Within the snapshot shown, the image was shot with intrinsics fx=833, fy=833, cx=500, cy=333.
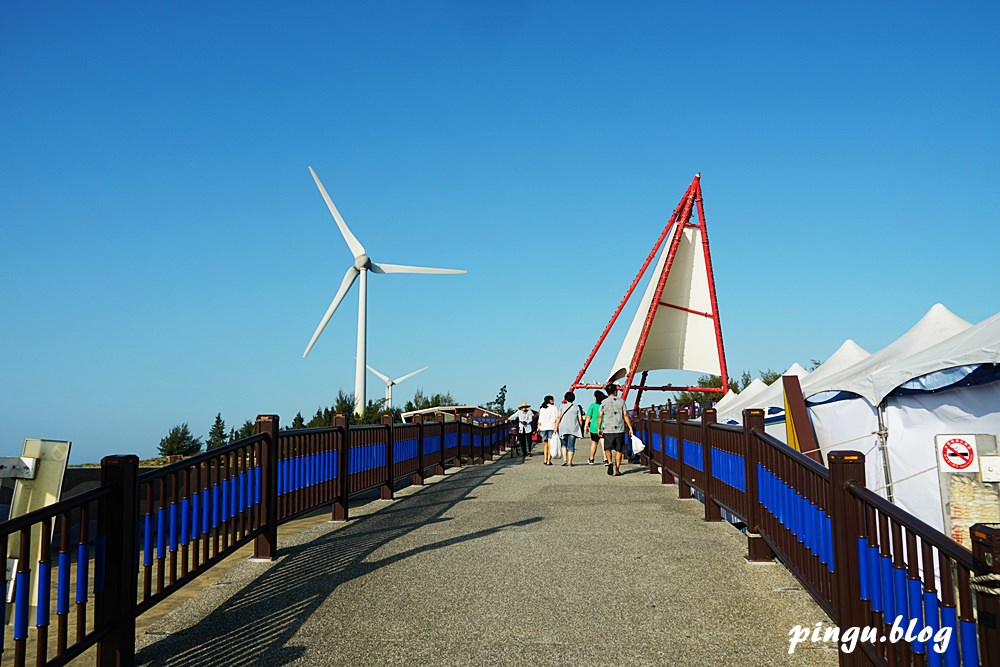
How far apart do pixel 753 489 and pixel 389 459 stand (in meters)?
6.29

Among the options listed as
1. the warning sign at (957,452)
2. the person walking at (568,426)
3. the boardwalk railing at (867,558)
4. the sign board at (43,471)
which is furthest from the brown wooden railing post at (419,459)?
the sign board at (43,471)

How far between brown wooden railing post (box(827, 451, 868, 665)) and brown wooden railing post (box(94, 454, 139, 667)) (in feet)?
11.8

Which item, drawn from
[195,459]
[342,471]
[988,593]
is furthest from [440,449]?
[988,593]

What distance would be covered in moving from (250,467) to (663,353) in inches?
1386

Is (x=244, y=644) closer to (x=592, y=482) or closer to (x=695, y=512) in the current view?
(x=695, y=512)

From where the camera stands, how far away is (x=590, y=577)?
643cm

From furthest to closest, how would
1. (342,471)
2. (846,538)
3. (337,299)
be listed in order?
(337,299), (342,471), (846,538)

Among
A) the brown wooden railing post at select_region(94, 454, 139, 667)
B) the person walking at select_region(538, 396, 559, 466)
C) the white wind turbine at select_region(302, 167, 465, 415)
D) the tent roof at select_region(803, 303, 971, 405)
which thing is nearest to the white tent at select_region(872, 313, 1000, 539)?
the tent roof at select_region(803, 303, 971, 405)

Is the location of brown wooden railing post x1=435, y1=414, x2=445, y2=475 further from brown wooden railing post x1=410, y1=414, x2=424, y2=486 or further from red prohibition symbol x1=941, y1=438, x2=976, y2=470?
red prohibition symbol x1=941, y1=438, x2=976, y2=470

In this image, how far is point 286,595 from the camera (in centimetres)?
601

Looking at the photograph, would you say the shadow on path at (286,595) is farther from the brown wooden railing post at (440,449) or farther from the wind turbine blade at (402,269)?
the wind turbine blade at (402,269)

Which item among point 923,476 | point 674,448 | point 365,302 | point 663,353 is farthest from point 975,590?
point 663,353

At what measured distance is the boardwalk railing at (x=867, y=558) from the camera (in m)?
2.74

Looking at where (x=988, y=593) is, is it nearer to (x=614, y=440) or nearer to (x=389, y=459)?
(x=389, y=459)
